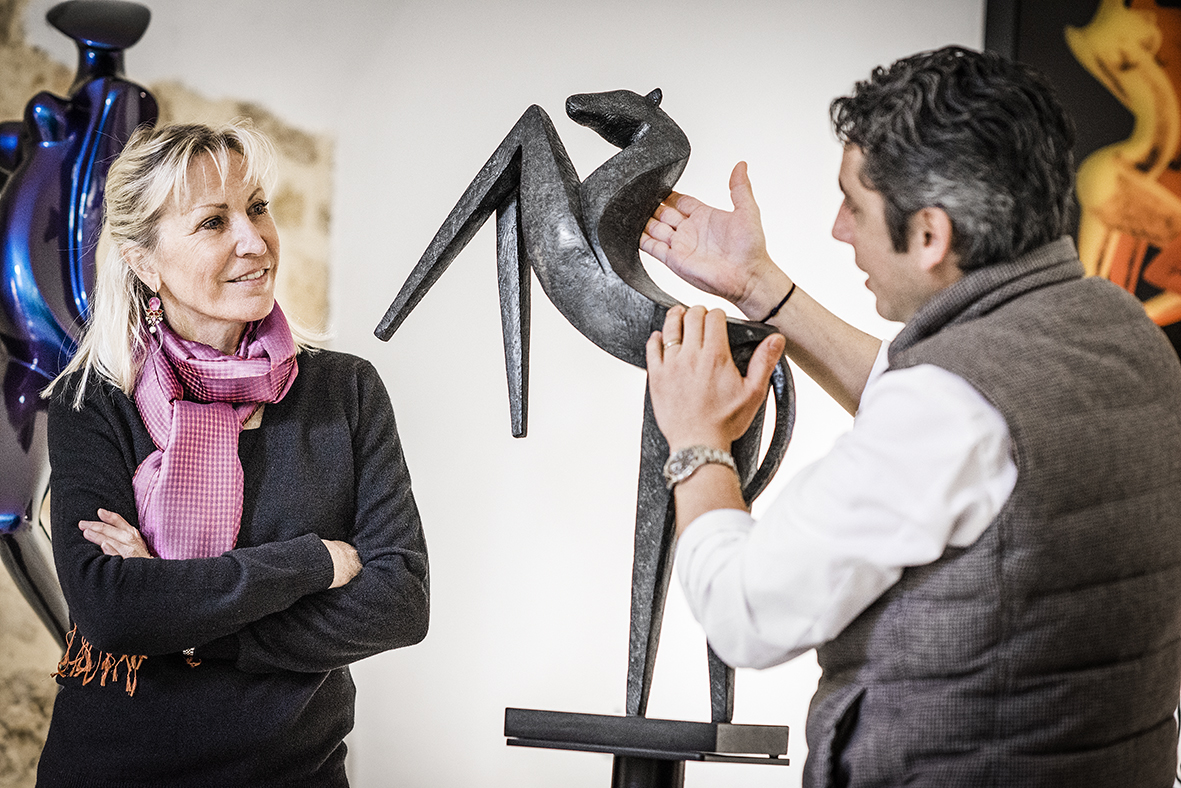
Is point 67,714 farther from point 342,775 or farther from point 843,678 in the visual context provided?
point 843,678

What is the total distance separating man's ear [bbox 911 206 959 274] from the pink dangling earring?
1186 millimetres

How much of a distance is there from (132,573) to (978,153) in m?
1.24

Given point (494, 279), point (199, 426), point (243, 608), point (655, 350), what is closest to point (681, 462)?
point (655, 350)

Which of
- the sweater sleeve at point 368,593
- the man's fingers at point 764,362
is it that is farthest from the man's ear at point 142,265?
the man's fingers at point 764,362

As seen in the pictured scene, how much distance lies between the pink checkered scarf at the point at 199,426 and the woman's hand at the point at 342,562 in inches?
6.4

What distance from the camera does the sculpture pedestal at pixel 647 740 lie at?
4.03ft

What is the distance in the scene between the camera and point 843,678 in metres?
1.01

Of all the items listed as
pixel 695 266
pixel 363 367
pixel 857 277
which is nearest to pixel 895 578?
pixel 695 266

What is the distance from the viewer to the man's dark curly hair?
970mm

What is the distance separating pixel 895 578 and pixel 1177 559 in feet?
1.07

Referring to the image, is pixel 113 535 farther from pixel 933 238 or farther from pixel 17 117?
pixel 17 117

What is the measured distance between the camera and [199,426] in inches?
58.1

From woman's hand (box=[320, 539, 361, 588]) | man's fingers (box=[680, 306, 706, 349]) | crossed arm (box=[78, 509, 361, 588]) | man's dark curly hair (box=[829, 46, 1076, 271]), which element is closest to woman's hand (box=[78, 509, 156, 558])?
crossed arm (box=[78, 509, 361, 588])

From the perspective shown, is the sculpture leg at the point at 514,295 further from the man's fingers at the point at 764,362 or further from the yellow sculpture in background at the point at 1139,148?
the yellow sculpture in background at the point at 1139,148
